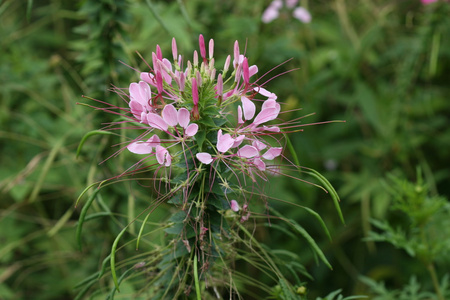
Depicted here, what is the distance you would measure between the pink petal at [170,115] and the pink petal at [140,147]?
5cm

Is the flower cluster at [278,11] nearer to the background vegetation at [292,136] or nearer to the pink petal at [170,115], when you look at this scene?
the background vegetation at [292,136]

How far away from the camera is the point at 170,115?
0.71m

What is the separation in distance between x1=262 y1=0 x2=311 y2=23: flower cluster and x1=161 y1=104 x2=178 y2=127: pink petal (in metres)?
1.35

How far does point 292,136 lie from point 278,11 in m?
0.56

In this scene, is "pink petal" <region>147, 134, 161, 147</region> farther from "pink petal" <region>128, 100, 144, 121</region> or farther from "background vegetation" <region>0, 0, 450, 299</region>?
"background vegetation" <region>0, 0, 450, 299</region>

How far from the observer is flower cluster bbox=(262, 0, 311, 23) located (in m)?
1.95

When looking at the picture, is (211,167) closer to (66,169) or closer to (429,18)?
(66,169)

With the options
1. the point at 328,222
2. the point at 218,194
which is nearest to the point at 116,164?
the point at 218,194

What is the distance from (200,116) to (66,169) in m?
1.24

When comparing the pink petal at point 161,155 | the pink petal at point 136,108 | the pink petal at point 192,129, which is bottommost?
the pink petal at point 161,155

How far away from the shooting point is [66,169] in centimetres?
184

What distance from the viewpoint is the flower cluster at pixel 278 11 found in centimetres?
195

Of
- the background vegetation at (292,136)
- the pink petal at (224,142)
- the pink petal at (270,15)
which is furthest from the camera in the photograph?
the pink petal at (270,15)

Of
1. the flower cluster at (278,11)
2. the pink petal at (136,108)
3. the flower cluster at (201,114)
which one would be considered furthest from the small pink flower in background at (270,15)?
the pink petal at (136,108)
